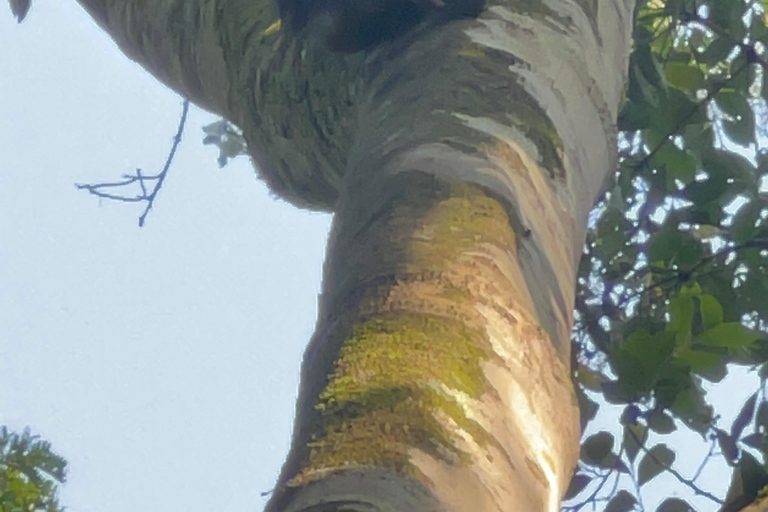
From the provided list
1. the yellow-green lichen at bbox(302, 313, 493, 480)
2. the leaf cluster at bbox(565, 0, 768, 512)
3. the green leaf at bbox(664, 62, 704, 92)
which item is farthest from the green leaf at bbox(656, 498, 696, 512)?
the yellow-green lichen at bbox(302, 313, 493, 480)

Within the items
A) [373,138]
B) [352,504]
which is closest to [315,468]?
[352,504]

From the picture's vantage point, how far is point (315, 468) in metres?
0.44

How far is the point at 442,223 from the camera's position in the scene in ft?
1.98

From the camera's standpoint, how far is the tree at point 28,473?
4.26 ft

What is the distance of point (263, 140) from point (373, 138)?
44 centimetres

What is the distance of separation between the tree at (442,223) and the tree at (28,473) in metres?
0.54

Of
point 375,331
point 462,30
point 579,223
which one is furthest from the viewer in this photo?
point 462,30

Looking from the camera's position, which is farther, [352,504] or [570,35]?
[570,35]

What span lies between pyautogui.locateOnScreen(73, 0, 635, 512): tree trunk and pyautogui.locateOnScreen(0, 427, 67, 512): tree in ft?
2.04

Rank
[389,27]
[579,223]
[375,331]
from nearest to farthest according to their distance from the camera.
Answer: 1. [375,331]
2. [579,223]
3. [389,27]

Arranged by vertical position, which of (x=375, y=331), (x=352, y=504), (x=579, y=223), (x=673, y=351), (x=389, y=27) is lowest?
(x=352, y=504)

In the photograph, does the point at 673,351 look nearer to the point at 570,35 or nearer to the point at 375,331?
the point at 570,35

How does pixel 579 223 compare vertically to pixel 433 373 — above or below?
above

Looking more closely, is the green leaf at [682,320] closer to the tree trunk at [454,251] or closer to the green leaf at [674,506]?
the green leaf at [674,506]
